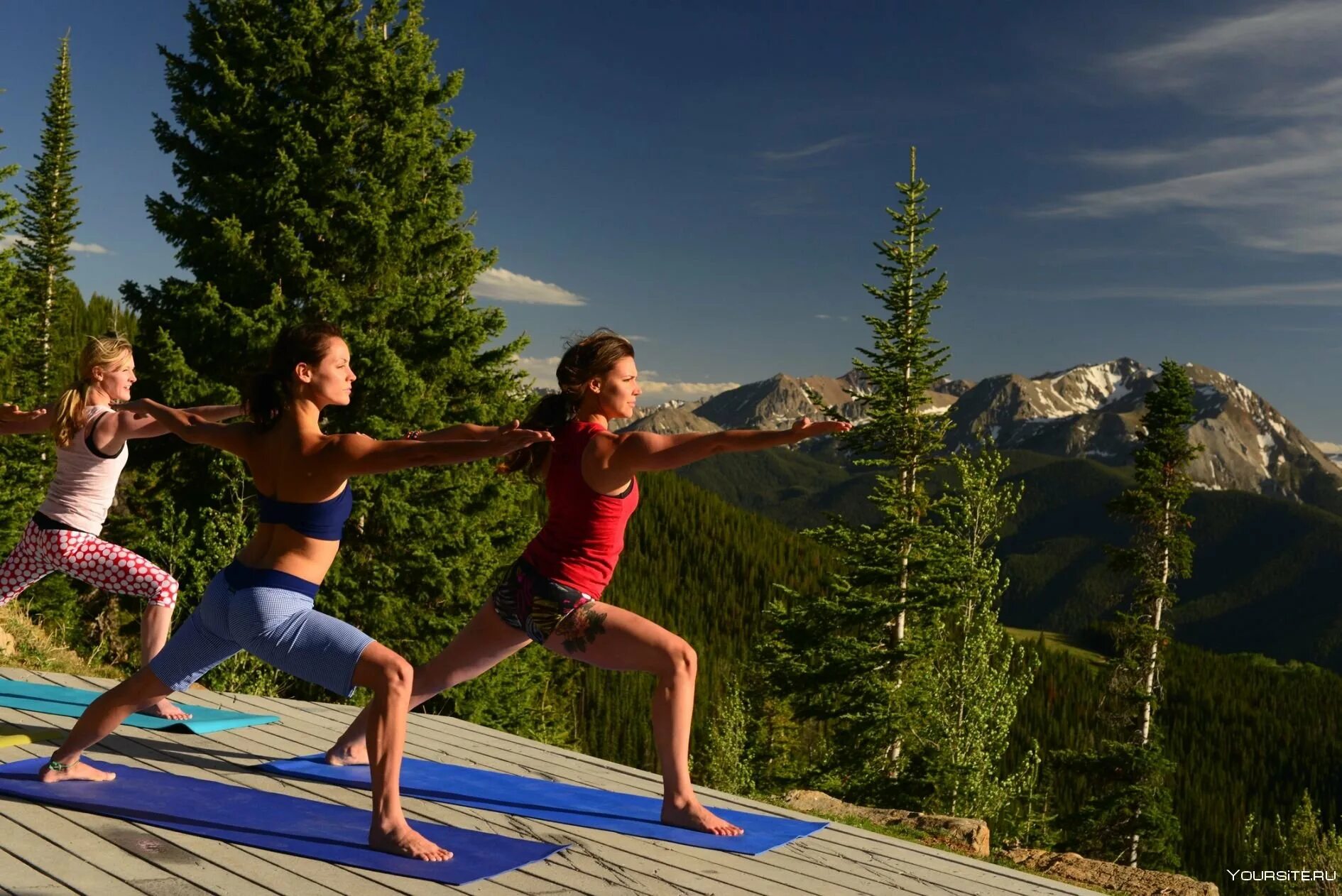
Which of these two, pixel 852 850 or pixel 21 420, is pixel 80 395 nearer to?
pixel 21 420

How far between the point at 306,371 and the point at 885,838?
363cm

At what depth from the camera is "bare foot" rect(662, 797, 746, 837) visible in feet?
16.5

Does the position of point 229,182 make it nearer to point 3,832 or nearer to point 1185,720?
point 3,832

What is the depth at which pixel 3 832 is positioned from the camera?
4230 mm

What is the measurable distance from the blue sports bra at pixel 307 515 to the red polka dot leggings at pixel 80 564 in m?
2.08

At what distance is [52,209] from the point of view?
45469 mm

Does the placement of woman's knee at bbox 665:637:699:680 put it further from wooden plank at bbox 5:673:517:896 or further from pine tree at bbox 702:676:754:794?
pine tree at bbox 702:676:754:794

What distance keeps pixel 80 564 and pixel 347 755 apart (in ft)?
6.01

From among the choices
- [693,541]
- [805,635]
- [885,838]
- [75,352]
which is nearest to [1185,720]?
[693,541]

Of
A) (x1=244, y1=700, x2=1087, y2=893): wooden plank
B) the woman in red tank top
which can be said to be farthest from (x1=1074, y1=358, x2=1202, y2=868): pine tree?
the woman in red tank top

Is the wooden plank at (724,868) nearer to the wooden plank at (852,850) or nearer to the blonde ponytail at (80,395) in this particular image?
the wooden plank at (852,850)

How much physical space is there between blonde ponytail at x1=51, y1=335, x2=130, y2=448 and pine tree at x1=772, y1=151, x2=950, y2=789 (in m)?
23.6

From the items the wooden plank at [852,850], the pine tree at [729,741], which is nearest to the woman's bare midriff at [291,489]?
the wooden plank at [852,850]

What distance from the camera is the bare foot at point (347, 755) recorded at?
574 cm
